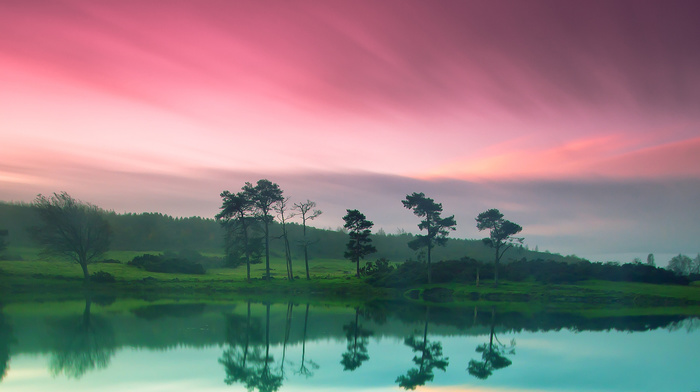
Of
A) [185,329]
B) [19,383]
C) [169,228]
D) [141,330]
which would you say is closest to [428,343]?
[185,329]

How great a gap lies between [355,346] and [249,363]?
17.1 ft

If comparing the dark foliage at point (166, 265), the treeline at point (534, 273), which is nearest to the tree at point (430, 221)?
the treeline at point (534, 273)

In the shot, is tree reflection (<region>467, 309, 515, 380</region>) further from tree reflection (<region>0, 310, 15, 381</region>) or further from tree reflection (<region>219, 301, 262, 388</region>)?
tree reflection (<region>0, 310, 15, 381</region>)

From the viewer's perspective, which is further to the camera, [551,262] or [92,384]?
[551,262]

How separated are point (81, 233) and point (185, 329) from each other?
4234cm

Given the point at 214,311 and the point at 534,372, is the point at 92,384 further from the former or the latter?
the point at 214,311

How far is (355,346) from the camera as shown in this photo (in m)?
20.6

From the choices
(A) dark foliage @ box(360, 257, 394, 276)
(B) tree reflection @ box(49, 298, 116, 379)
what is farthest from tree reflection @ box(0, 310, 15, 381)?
(A) dark foliage @ box(360, 257, 394, 276)

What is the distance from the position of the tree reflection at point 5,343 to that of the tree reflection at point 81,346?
1.21 m

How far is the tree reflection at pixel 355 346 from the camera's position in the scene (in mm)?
17016

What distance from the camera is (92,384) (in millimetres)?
13578

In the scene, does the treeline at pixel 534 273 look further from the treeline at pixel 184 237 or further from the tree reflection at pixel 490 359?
the treeline at pixel 184 237

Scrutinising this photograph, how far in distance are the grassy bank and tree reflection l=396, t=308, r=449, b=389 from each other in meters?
24.5

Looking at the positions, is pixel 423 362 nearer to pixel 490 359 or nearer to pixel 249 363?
pixel 490 359
